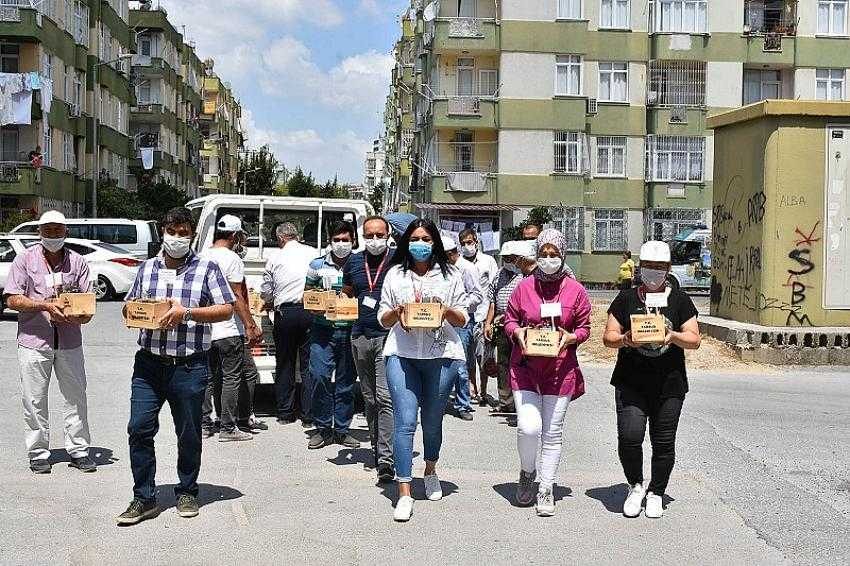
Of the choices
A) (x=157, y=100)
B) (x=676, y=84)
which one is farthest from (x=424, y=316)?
(x=157, y=100)

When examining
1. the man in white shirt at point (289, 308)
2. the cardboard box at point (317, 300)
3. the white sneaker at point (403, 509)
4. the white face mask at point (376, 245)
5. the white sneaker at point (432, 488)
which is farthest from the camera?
the man in white shirt at point (289, 308)

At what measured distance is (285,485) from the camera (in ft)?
27.2

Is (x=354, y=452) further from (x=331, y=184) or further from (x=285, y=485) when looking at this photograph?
(x=331, y=184)

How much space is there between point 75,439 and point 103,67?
49.7m

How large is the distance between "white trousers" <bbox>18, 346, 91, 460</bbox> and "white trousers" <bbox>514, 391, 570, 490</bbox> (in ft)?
11.0

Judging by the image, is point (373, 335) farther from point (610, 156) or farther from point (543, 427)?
point (610, 156)

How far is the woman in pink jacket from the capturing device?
24.8 feet

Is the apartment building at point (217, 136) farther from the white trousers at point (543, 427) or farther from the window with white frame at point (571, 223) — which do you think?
the white trousers at point (543, 427)

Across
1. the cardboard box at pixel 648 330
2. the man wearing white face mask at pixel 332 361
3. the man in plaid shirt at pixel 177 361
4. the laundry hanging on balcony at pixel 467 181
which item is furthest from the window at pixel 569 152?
the man in plaid shirt at pixel 177 361

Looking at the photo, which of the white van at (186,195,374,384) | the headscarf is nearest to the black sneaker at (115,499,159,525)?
the headscarf

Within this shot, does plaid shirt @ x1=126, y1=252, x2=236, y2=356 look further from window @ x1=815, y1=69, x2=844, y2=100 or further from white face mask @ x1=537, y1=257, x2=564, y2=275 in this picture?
window @ x1=815, y1=69, x2=844, y2=100

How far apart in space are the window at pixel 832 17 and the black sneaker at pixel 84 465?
46667 millimetres

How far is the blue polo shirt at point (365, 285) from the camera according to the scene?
28.2 feet

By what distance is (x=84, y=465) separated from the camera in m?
8.61
